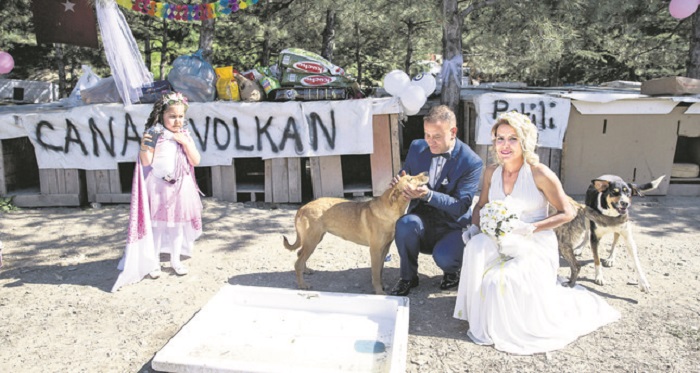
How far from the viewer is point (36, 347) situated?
3.61 m

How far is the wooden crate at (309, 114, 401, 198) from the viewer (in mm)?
7473

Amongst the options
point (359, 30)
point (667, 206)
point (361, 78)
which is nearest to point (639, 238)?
point (667, 206)

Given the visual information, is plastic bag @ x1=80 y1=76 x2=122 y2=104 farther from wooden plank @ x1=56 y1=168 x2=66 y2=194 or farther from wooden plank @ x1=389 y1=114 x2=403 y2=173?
wooden plank @ x1=389 y1=114 x2=403 y2=173

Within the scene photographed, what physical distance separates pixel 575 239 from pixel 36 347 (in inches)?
176

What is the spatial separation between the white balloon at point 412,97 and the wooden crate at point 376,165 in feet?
1.11

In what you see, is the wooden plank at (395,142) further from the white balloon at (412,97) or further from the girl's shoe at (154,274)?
the girl's shoe at (154,274)

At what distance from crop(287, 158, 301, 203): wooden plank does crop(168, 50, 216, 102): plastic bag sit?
5.11 ft

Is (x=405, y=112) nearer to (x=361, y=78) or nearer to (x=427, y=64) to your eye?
(x=427, y=64)

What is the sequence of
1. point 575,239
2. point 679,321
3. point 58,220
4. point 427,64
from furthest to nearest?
point 427,64 → point 58,220 → point 575,239 → point 679,321

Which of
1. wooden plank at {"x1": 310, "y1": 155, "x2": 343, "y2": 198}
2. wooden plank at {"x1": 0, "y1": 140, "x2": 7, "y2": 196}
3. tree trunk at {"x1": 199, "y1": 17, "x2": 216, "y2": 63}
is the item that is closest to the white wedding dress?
wooden plank at {"x1": 310, "y1": 155, "x2": 343, "y2": 198}

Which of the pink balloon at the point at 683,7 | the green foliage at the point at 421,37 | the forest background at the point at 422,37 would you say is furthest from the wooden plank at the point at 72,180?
the pink balloon at the point at 683,7

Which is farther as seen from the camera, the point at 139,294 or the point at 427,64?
the point at 427,64

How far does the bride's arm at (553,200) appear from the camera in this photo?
353cm

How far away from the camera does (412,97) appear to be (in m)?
7.12
